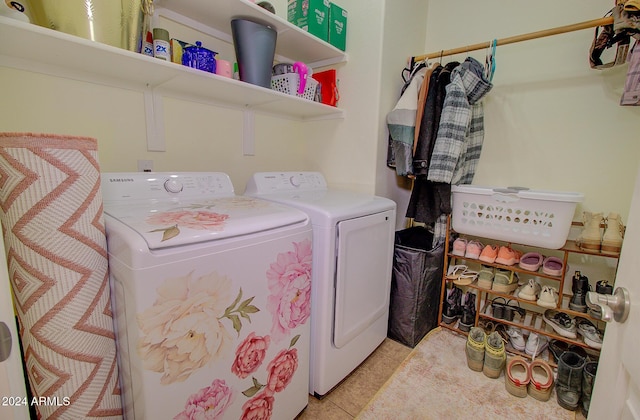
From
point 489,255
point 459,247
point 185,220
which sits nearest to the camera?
point 185,220

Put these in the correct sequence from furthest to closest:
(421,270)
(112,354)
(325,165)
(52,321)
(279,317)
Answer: (325,165) → (421,270) → (279,317) → (112,354) → (52,321)

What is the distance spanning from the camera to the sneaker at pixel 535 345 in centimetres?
166

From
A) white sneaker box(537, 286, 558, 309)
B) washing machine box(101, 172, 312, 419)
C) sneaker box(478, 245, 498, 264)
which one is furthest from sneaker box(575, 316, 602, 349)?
washing machine box(101, 172, 312, 419)

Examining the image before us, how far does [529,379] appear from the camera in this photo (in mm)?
1481

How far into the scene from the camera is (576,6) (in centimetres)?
171

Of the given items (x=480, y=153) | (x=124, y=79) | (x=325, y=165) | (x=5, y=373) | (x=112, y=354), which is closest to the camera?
(x=5, y=373)

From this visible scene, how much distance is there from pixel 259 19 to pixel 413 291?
5.97 feet

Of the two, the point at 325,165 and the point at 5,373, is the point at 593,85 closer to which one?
the point at 325,165

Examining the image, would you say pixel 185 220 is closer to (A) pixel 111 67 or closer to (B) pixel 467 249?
(A) pixel 111 67

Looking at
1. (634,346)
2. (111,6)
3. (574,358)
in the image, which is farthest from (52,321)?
(574,358)

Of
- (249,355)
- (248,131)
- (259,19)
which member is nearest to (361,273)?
(249,355)

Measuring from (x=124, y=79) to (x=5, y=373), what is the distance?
1.31 meters

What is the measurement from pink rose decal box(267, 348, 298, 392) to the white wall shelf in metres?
1.22

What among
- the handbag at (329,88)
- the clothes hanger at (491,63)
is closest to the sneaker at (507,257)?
the clothes hanger at (491,63)
